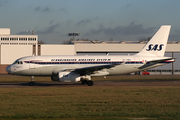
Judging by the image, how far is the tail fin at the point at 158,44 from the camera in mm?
40281

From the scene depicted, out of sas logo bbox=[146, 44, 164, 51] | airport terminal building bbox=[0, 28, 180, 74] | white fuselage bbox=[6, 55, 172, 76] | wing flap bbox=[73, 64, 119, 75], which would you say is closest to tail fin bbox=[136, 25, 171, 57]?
sas logo bbox=[146, 44, 164, 51]

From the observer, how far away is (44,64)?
36.8 meters

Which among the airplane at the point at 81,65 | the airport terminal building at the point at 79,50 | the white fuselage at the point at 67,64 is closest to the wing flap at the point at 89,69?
the airplane at the point at 81,65

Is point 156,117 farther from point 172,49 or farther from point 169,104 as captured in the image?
point 172,49

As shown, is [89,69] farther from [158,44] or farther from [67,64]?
[158,44]

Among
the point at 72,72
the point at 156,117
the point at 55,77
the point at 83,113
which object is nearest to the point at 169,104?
the point at 156,117

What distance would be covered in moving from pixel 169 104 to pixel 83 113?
20.4 ft

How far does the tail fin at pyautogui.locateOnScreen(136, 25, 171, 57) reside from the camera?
4028cm

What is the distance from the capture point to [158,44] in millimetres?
40469

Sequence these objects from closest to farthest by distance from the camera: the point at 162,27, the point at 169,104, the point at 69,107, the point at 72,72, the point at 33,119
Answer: the point at 33,119
the point at 69,107
the point at 169,104
the point at 72,72
the point at 162,27

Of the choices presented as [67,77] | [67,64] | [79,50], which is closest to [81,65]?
[67,64]

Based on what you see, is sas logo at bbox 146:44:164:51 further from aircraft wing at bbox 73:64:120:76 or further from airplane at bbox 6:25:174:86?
aircraft wing at bbox 73:64:120:76

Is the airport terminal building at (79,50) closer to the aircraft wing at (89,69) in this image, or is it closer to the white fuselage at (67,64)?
the white fuselage at (67,64)

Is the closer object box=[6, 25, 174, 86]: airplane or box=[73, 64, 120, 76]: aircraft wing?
box=[73, 64, 120, 76]: aircraft wing
